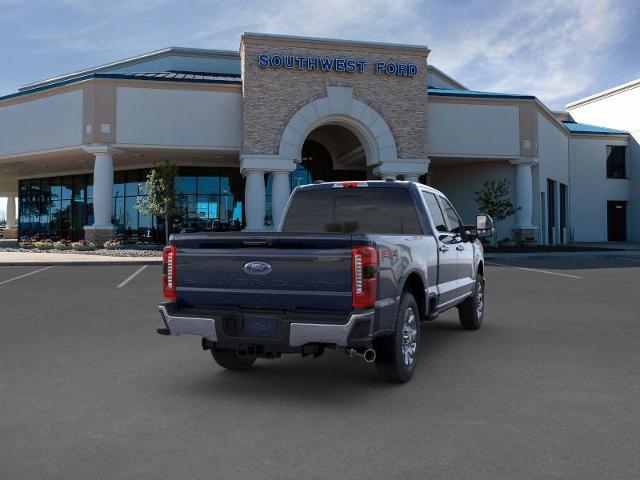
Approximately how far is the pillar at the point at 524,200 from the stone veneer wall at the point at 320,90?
6.27 m

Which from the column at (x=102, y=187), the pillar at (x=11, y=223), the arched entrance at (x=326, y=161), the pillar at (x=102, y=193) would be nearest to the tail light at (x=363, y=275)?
the pillar at (x=102, y=193)

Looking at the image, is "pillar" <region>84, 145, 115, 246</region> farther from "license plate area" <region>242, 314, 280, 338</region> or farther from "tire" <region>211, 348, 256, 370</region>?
"license plate area" <region>242, 314, 280, 338</region>

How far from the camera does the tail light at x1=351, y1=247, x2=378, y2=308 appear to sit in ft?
16.6

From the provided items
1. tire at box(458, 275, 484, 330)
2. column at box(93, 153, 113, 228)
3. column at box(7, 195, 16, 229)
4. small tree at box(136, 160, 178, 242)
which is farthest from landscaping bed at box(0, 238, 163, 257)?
column at box(7, 195, 16, 229)

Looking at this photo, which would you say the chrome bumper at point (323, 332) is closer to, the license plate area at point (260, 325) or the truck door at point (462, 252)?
the license plate area at point (260, 325)

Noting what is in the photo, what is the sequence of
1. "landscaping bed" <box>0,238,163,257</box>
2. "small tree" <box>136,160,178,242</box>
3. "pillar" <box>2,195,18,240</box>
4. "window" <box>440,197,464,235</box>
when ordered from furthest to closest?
"pillar" <box>2,195,18,240</box>
"small tree" <box>136,160,178,242</box>
"landscaping bed" <box>0,238,163,257</box>
"window" <box>440,197,464,235</box>

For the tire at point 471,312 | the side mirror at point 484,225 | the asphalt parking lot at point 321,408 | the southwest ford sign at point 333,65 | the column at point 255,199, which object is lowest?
the asphalt parking lot at point 321,408

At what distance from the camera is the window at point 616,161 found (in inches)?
1676

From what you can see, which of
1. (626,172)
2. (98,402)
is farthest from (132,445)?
(626,172)

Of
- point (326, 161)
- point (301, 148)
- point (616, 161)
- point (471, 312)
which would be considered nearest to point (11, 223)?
point (326, 161)

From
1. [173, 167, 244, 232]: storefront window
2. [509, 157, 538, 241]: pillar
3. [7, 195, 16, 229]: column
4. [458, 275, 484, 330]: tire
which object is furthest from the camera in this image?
[7, 195, 16, 229]: column

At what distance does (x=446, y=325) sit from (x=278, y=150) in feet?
65.5

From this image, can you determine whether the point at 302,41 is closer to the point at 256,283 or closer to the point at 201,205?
the point at 201,205

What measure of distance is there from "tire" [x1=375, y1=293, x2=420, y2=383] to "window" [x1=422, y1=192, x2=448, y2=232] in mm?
1703
